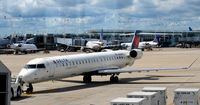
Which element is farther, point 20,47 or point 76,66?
point 20,47

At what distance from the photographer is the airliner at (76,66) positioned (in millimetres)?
26000

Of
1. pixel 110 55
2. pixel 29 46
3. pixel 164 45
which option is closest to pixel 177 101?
pixel 110 55

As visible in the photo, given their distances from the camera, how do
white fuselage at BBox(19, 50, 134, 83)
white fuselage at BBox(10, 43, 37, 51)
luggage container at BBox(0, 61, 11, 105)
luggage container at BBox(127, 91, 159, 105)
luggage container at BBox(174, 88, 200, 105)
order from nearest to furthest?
luggage container at BBox(0, 61, 11, 105)
luggage container at BBox(127, 91, 159, 105)
luggage container at BBox(174, 88, 200, 105)
white fuselage at BBox(19, 50, 134, 83)
white fuselage at BBox(10, 43, 37, 51)

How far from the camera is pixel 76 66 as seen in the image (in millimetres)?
29578

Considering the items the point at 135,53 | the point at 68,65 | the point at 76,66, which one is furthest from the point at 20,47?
the point at 68,65

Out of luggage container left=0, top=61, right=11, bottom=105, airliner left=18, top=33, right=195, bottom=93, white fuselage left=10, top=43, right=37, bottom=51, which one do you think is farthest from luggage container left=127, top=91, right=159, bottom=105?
white fuselage left=10, top=43, right=37, bottom=51

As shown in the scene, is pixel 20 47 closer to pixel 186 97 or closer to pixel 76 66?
pixel 76 66

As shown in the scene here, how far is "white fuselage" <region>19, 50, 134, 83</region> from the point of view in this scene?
25922 mm

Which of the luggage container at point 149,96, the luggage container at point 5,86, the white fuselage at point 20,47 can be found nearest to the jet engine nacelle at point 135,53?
the luggage container at point 149,96

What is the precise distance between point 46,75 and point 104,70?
775cm

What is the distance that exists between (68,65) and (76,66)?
1194 millimetres

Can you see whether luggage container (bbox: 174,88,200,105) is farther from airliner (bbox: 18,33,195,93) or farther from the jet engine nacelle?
the jet engine nacelle

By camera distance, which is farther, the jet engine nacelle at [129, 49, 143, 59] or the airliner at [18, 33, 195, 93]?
the jet engine nacelle at [129, 49, 143, 59]

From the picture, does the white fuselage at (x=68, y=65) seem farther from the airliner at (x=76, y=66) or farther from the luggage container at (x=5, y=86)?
the luggage container at (x=5, y=86)
